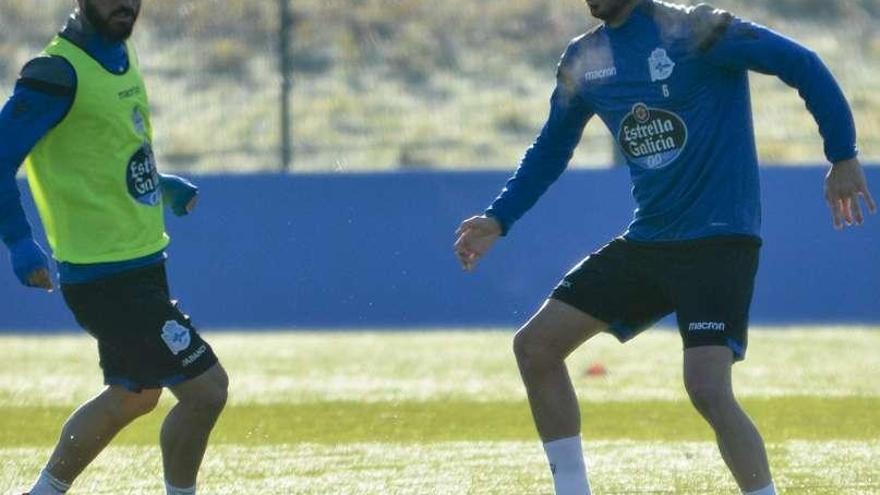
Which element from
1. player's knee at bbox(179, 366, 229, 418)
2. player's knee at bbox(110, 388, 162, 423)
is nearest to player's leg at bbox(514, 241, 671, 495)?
player's knee at bbox(179, 366, 229, 418)

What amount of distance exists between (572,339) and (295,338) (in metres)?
7.98

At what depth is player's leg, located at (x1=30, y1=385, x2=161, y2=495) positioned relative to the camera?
20.3 feet

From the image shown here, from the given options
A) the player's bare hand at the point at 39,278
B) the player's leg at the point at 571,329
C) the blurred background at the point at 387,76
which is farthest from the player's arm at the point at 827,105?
the blurred background at the point at 387,76

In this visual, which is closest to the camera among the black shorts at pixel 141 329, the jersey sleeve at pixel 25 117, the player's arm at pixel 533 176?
the jersey sleeve at pixel 25 117

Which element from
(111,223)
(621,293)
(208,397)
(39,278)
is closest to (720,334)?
(621,293)

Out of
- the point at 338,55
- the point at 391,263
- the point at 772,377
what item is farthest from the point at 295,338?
the point at 338,55

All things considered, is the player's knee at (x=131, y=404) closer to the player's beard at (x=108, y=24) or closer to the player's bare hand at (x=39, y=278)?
the player's bare hand at (x=39, y=278)

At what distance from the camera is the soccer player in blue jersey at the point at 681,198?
222 inches

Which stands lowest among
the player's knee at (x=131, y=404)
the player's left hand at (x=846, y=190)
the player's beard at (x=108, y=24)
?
the player's knee at (x=131, y=404)

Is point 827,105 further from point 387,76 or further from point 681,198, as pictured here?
point 387,76

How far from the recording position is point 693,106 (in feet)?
19.1

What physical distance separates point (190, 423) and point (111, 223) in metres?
0.67

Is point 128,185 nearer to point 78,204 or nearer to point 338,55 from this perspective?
point 78,204

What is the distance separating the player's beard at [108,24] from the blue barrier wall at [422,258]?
27.4 ft
